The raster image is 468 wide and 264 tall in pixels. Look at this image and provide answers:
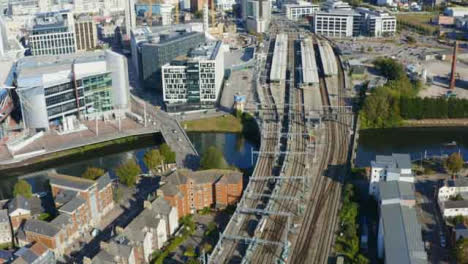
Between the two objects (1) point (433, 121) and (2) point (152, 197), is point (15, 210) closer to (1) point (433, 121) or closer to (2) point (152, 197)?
(2) point (152, 197)

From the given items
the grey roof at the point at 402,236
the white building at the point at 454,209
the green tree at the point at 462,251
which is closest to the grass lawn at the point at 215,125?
the grey roof at the point at 402,236

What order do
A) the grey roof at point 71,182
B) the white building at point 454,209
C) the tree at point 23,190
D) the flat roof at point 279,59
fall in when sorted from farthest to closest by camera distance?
the flat roof at point 279,59 → the tree at point 23,190 → the grey roof at point 71,182 → the white building at point 454,209

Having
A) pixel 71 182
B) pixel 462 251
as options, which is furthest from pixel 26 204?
pixel 462 251

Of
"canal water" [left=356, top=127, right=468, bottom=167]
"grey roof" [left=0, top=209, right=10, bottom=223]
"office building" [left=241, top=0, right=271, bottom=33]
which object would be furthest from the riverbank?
"office building" [left=241, top=0, right=271, bottom=33]

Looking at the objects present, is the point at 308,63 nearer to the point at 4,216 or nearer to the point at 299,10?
the point at 299,10

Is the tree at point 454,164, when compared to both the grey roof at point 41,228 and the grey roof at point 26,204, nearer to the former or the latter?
the grey roof at point 41,228

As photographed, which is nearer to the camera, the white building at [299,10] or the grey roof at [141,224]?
the grey roof at [141,224]
